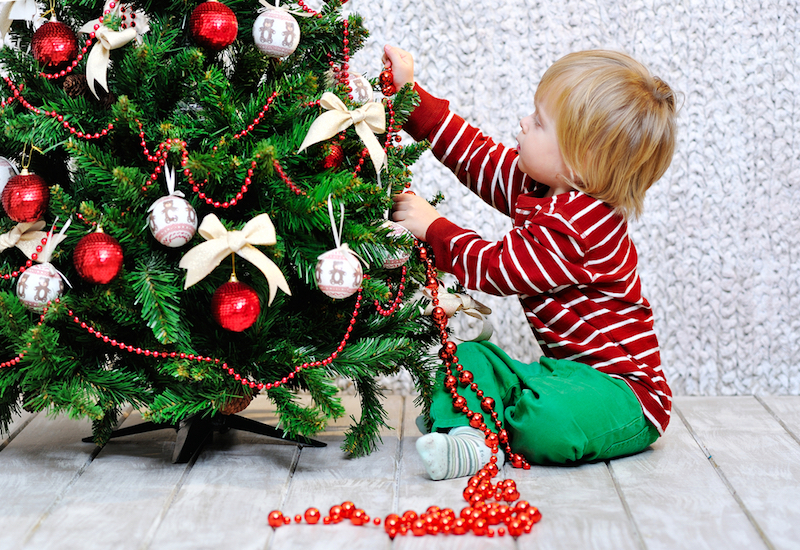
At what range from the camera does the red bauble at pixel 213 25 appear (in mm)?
989

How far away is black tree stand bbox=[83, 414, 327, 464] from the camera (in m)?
1.17

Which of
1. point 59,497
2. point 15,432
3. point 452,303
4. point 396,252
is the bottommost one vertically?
point 15,432

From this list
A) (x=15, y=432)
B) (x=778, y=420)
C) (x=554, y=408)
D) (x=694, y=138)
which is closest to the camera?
(x=554, y=408)

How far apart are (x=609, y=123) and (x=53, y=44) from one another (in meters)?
0.79

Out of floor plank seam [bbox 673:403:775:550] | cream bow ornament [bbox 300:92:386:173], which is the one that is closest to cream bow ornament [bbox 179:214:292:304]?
cream bow ornament [bbox 300:92:386:173]

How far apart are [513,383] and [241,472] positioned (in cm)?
44

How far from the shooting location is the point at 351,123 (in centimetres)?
105

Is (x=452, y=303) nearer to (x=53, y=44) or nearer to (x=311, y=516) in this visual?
(x=311, y=516)

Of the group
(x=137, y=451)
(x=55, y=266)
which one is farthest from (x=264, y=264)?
(x=137, y=451)

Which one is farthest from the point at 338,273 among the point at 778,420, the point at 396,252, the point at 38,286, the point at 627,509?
the point at 778,420

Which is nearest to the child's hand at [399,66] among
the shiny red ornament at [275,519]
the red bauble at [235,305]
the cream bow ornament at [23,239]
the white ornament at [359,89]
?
the white ornament at [359,89]

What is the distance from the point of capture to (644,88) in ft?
4.06

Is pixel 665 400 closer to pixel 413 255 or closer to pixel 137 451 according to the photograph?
→ pixel 413 255

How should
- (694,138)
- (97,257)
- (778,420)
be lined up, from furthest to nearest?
(694,138)
(778,420)
(97,257)
